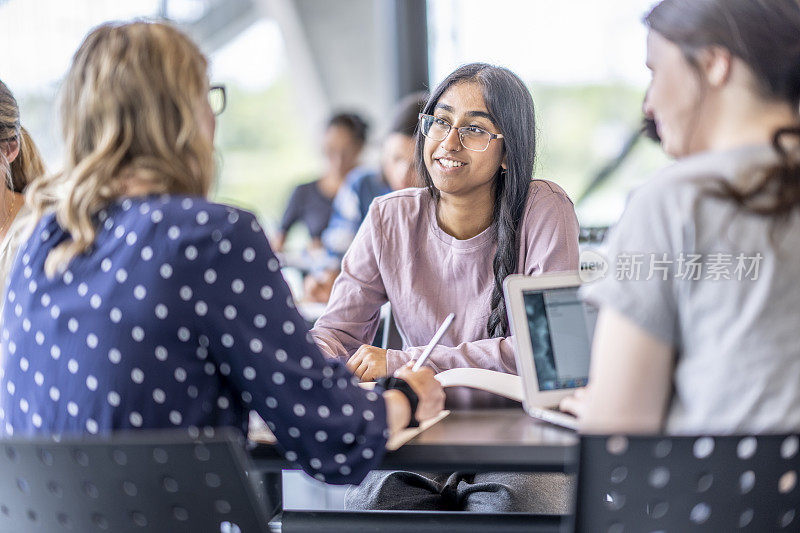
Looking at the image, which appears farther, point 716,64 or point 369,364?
point 369,364

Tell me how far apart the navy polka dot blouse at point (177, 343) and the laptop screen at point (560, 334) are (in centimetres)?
32

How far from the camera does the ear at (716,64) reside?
44.3 inches

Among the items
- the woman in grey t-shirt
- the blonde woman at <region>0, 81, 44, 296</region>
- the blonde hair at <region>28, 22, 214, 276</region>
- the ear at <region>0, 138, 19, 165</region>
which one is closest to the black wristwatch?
the woman in grey t-shirt

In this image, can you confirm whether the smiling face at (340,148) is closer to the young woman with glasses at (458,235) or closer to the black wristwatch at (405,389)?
the young woman with glasses at (458,235)

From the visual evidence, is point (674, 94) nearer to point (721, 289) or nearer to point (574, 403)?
→ point (721, 289)

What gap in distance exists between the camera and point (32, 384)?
1.21 meters

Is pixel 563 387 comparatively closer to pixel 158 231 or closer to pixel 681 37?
pixel 681 37

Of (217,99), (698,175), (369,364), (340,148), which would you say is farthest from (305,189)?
(698,175)

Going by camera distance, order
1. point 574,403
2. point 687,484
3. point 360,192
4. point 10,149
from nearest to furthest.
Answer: point 687,484
point 574,403
point 10,149
point 360,192

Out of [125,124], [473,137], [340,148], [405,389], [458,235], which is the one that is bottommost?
[340,148]

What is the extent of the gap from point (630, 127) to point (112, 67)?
521 cm

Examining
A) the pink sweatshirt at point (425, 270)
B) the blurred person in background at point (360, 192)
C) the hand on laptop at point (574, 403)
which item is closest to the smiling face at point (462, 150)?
the pink sweatshirt at point (425, 270)

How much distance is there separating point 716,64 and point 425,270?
3.08 feet

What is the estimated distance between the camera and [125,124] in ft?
3.93
